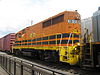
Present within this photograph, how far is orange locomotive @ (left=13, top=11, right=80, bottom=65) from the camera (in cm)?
1017

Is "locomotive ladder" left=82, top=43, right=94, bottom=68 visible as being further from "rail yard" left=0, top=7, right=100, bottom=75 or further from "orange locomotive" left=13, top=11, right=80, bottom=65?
"orange locomotive" left=13, top=11, right=80, bottom=65

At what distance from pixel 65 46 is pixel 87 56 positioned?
2365 mm

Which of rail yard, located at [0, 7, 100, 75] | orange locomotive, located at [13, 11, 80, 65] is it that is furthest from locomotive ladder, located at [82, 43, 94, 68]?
orange locomotive, located at [13, 11, 80, 65]

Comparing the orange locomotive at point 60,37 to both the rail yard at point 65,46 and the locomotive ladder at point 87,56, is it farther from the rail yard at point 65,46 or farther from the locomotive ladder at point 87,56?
the locomotive ladder at point 87,56

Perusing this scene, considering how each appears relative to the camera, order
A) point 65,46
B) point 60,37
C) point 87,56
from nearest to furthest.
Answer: point 87,56, point 65,46, point 60,37

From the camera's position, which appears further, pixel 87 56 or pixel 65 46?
pixel 65 46

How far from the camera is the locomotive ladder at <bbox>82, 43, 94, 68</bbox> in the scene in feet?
26.9

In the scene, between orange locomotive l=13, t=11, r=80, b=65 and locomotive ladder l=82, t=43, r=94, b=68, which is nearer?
locomotive ladder l=82, t=43, r=94, b=68

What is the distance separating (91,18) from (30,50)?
10.2 m

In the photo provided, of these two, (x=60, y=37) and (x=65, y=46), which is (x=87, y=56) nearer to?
(x=65, y=46)

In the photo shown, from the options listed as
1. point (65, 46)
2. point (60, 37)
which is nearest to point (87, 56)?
point (65, 46)

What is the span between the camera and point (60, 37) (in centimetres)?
1166

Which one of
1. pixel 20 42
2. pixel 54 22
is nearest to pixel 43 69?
pixel 54 22

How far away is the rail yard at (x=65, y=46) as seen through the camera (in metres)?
8.12
